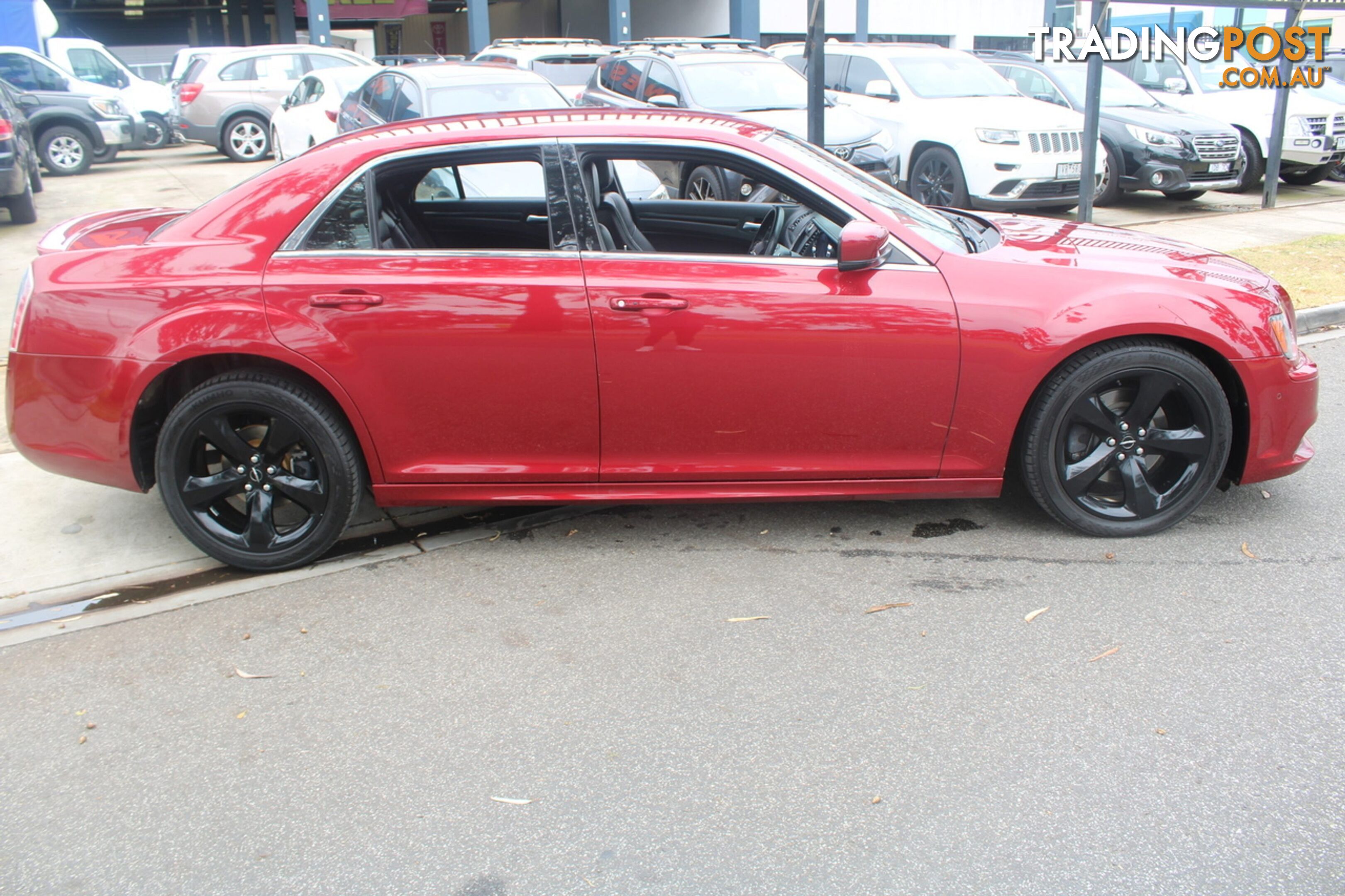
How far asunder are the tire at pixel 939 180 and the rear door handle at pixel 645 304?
300 inches

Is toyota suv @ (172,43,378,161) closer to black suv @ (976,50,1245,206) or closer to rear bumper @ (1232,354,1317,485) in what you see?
black suv @ (976,50,1245,206)

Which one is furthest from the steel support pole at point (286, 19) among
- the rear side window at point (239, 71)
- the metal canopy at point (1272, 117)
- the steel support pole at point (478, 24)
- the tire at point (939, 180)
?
the metal canopy at point (1272, 117)

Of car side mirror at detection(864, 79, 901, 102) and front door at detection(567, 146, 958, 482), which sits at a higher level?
car side mirror at detection(864, 79, 901, 102)

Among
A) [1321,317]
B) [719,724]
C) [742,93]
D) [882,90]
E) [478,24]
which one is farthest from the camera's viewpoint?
[478,24]

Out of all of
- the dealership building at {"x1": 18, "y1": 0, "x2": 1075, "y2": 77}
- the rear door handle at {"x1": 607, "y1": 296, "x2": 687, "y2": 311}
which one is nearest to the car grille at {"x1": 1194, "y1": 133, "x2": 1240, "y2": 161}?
the rear door handle at {"x1": 607, "y1": 296, "x2": 687, "y2": 311}

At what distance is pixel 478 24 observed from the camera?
27.6 meters

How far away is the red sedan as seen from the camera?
3.87m

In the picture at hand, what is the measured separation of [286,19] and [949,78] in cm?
2648

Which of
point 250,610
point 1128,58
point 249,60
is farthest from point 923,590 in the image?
point 249,60

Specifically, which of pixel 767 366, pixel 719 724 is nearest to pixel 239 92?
pixel 767 366

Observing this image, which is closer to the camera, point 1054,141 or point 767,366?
point 767,366

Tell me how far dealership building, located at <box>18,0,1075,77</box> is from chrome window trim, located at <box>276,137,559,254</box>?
81.4 feet

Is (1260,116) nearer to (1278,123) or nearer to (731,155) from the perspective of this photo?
(1278,123)

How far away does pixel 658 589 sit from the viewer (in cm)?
392
